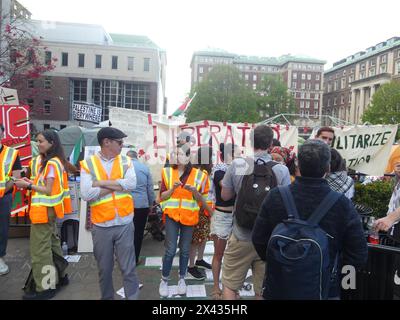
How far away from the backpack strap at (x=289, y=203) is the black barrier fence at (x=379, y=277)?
1083 millimetres

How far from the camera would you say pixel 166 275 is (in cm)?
420

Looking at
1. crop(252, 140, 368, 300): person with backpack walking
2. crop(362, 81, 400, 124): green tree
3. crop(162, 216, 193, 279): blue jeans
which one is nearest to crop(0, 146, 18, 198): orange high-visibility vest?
crop(162, 216, 193, 279): blue jeans

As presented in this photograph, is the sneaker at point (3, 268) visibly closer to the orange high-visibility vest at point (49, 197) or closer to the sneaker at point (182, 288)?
the orange high-visibility vest at point (49, 197)

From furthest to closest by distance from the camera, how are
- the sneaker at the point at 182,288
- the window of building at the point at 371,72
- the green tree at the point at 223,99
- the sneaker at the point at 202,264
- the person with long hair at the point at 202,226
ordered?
the window of building at the point at 371,72
the green tree at the point at 223,99
the sneaker at the point at 202,264
the person with long hair at the point at 202,226
the sneaker at the point at 182,288

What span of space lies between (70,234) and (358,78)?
9225 cm

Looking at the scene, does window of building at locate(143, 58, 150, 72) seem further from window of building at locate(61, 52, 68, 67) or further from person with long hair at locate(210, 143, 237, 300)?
person with long hair at locate(210, 143, 237, 300)

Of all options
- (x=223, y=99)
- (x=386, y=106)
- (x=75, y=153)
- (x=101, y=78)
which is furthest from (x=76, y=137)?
(x=101, y=78)

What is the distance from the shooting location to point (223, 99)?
4900cm

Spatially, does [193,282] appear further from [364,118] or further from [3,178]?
[364,118]

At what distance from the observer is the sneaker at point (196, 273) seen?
15.7 ft

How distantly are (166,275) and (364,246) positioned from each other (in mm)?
2578

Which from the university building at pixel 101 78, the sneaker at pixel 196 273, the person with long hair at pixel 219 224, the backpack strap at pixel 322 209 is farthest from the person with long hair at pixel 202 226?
the university building at pixel 101 78

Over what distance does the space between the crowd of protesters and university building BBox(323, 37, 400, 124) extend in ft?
225

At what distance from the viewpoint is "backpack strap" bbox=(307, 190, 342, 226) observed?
2.13 metres
